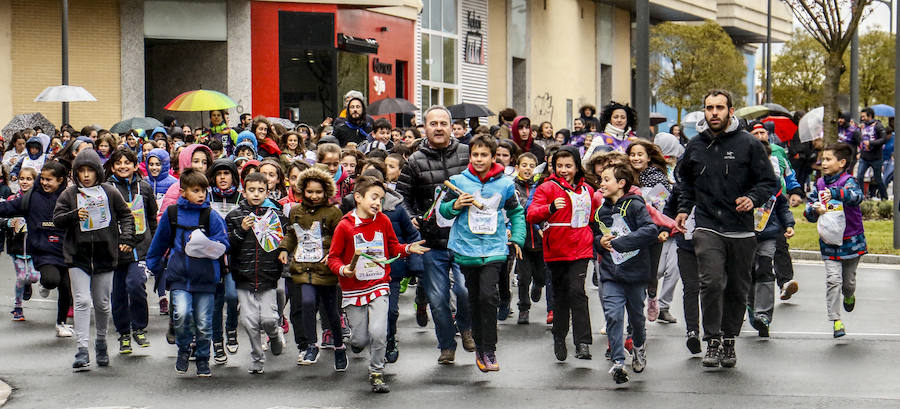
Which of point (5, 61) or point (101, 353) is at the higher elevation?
point (5, 61)

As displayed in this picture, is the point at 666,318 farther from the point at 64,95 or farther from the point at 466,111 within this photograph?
the point at 64,95

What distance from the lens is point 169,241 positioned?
9453 millimetres

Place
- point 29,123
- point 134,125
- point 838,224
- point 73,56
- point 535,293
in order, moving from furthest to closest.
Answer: point 73,56 → point 134,125 → point 29,123 → point 535,293 → point 838,224

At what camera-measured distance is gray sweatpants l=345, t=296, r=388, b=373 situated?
8.61 metres

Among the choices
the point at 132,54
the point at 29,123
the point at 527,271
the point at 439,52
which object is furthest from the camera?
the point at 439,52

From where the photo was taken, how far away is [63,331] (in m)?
11.4

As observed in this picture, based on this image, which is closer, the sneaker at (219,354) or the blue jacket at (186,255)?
the blue jacket at (186,255)

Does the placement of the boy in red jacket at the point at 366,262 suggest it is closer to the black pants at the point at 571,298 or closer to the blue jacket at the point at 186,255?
the blue jacket at the point at 186,255

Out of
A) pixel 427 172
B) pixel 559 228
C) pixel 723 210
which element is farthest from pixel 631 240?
pixel 427 172

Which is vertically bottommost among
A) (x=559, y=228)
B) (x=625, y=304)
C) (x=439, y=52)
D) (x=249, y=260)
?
(x=625, y=304)

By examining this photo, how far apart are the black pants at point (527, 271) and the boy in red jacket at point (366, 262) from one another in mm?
3291

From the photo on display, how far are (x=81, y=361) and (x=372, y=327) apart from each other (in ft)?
7.93

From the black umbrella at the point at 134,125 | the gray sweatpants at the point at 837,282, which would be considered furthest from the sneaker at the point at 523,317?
the black umbrella at the point at 134,125

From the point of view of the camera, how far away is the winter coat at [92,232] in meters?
9.76
